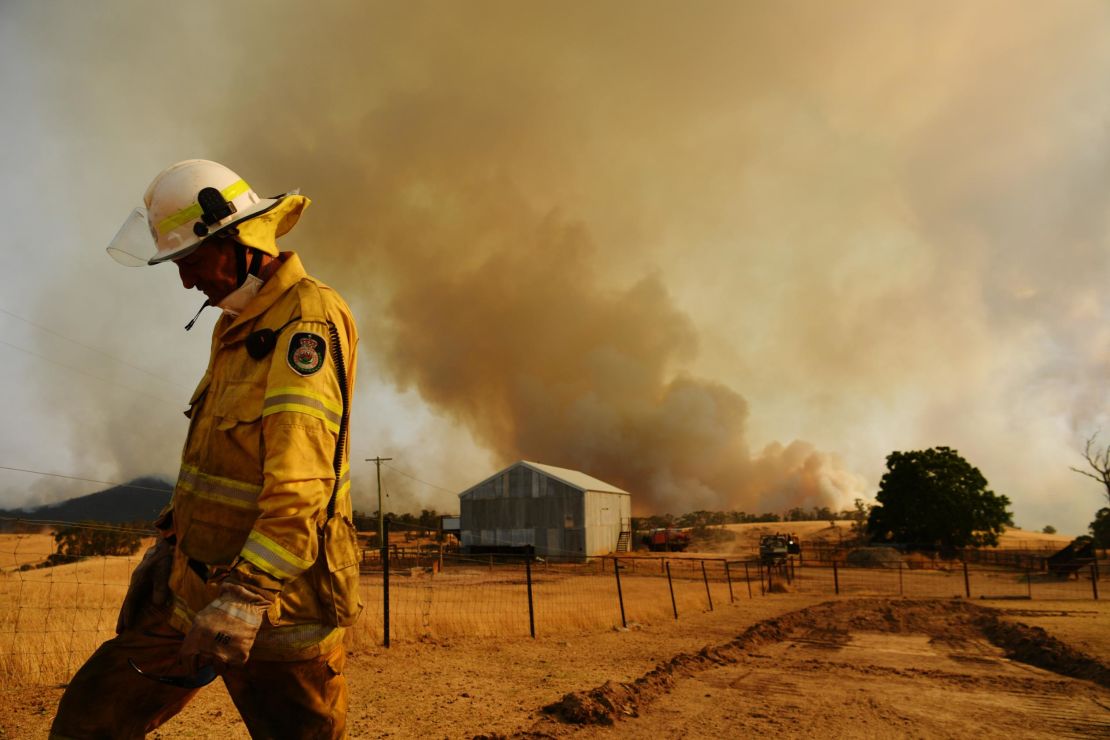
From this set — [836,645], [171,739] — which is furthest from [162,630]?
[836,645]

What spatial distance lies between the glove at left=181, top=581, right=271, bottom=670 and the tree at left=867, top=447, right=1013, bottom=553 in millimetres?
52541

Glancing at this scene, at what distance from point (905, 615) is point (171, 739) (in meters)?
15.2

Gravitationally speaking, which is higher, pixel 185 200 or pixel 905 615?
pixel 185 200

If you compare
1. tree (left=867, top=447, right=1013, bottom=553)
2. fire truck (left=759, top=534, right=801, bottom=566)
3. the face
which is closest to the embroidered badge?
the face

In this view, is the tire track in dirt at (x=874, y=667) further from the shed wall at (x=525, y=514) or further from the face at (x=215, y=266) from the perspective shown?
the shed wall at (x=525, y=514)

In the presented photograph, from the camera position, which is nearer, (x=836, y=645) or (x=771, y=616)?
(x=836, y=645)

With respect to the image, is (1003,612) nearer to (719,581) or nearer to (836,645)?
(836,645)

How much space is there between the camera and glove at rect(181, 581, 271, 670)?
168 centimetres

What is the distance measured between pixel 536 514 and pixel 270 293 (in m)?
44.4

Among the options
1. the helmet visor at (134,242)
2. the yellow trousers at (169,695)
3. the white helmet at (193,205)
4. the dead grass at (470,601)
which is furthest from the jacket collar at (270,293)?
the dead grass at (470,601)

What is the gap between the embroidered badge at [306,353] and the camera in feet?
6.43

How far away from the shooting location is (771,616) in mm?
15156

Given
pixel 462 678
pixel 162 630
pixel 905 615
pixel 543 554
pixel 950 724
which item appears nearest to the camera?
pixel 162 630

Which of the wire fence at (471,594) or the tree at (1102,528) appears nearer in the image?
the wire fence at (471,594)
